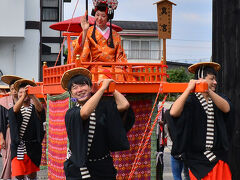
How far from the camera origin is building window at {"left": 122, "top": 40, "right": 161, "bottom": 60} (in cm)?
4206

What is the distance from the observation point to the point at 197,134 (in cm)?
504

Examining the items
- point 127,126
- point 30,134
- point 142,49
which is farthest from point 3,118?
point 142,49

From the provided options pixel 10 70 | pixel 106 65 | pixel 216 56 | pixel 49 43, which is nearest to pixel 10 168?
pixel 106 65

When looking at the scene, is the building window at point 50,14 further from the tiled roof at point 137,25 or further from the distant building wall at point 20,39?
the tiled roof at point 137,25

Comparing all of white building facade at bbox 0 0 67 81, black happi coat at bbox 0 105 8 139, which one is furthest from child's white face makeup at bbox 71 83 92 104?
white building facade at bbox 0 0 67 81

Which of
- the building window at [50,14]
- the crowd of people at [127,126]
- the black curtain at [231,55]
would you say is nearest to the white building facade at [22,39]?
the building window at [50,14]

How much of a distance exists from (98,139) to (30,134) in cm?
353

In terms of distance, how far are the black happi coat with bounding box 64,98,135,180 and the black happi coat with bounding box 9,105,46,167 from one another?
10.4 feet

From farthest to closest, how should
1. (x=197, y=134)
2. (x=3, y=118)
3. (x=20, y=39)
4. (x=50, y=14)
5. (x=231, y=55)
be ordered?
1. (x=50, y=14)
2. (x=20, y=39)
3. (x=3, y=118)
4. (x=231, y=55)
5. (x=197, y=134)

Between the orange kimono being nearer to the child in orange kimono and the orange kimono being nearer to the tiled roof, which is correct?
the child in orange kimono

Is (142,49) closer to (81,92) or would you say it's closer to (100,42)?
(100,42)

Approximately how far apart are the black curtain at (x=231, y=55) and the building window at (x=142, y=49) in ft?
116

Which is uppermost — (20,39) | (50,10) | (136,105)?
(50,10)

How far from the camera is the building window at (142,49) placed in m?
42.1
